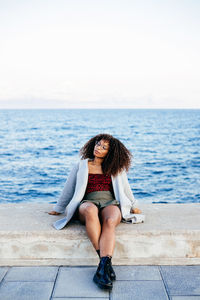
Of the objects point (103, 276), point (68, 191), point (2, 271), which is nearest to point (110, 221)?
point (103, 276)

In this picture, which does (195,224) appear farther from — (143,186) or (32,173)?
(32,173)

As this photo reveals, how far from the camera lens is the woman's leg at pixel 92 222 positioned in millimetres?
3008

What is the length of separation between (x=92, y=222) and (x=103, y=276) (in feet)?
1.63

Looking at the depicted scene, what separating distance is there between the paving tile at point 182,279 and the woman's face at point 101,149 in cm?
134

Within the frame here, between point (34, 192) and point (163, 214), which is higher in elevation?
point (163, 214)

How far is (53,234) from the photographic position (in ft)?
10.4

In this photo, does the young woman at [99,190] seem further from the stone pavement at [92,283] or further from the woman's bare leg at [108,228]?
the stone pavement at [92,283]

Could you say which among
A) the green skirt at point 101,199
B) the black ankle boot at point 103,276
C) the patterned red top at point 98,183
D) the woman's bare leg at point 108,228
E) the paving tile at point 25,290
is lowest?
the paving tile at point 25,290

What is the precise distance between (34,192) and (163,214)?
9761mm

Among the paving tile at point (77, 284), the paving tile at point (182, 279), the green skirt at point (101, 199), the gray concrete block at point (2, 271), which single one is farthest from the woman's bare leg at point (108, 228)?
the gray concrete block at point (2, 271)

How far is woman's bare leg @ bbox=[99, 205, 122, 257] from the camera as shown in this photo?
289 cm

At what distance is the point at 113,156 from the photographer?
366cm

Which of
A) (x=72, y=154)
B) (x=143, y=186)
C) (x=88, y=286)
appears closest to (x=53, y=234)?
(x=88, y=286)

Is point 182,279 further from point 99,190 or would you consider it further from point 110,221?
point 99,190
